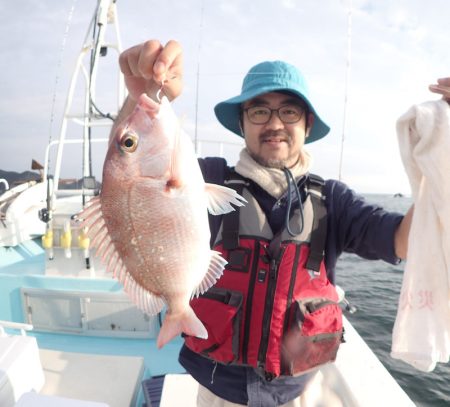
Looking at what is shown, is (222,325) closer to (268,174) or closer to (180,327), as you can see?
(180,327)

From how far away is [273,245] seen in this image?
6.61ft

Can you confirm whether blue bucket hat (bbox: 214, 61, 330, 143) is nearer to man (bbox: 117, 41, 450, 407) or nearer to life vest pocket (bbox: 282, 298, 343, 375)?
man (bbox: 117, 41, 450, 407)

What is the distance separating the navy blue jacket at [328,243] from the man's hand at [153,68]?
32.2 inches

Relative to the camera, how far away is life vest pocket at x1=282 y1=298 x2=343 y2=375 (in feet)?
6.36

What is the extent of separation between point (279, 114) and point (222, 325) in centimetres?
132

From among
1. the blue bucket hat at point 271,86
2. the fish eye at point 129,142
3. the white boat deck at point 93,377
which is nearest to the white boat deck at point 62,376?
the white boat deck at point 93,377

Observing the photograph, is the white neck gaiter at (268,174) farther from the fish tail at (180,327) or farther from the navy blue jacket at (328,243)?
the fish tail at (180,327)

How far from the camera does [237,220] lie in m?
2.05

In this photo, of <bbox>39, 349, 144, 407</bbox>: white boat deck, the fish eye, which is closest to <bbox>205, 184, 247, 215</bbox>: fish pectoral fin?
the fish eye

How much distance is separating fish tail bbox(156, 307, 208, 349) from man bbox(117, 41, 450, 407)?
0.46 metres

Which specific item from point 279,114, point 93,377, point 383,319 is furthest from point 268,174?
point 383,319

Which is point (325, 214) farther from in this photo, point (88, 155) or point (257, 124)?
point (88, 155)

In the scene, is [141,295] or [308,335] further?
[308,335]

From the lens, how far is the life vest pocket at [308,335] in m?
1.94
